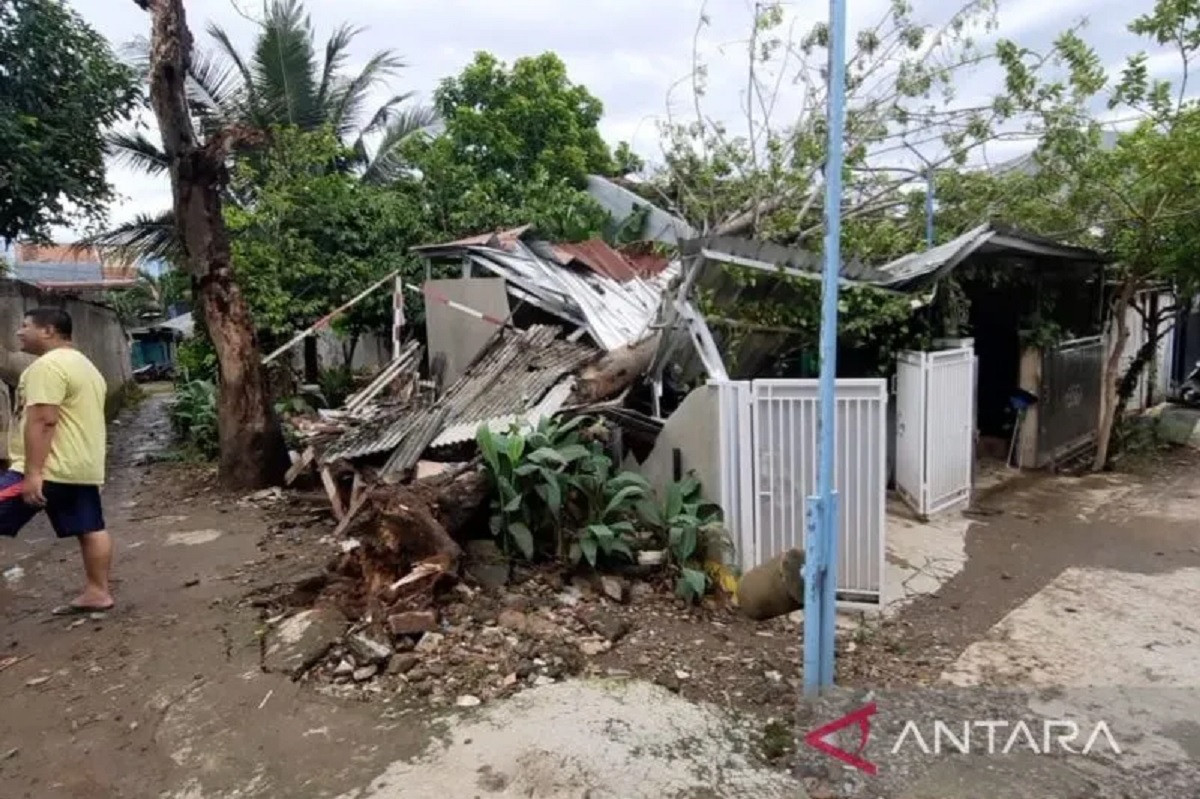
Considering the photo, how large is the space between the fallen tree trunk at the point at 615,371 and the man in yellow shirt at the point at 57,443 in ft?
10.7

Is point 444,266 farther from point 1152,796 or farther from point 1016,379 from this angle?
point 1152,796

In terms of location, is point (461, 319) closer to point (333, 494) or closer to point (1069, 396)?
point (333, 494)

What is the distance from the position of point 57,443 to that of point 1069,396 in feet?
33.1

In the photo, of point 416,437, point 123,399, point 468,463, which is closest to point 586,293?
point 416,437

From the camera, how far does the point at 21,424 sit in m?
4.08

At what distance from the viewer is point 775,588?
3.86m

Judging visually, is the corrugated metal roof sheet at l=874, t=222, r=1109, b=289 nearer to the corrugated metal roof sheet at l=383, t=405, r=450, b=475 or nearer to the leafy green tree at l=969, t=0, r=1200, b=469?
the leafy green tree at l=969, t=0, r=1200, b=469

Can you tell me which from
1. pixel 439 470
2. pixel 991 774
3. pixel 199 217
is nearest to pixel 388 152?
pixel 199 217

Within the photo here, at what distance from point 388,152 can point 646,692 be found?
543 inches

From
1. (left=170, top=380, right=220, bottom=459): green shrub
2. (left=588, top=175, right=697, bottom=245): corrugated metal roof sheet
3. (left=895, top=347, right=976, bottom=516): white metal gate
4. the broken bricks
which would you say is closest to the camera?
the broken bricks

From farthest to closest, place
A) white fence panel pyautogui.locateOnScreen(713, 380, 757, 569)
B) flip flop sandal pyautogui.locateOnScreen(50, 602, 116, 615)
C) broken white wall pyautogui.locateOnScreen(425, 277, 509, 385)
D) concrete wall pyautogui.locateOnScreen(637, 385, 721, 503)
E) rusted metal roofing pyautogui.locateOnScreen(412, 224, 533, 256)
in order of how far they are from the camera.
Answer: rusted metal roofing pyautogui.locateOnScreen(412, 224, 533, 256) < broken white wall pyautogui.locateOnScreen(425, 277, 509, 385) < concrete wall pyautogui.locateOnScreen(637, 385, 721, 503) < white fence panel pyautogui.locateOnScreen(713, 380, 757, 569) < flip flop sandal pyautogui.locateOnScreen(50, 602, 116, 615)

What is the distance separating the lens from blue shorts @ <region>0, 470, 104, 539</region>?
3.97 m

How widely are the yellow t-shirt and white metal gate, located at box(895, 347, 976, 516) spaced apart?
596 centimetres

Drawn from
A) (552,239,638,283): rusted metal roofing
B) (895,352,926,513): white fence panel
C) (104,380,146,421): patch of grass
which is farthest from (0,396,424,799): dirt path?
(104,380,146,421): patch of grass
